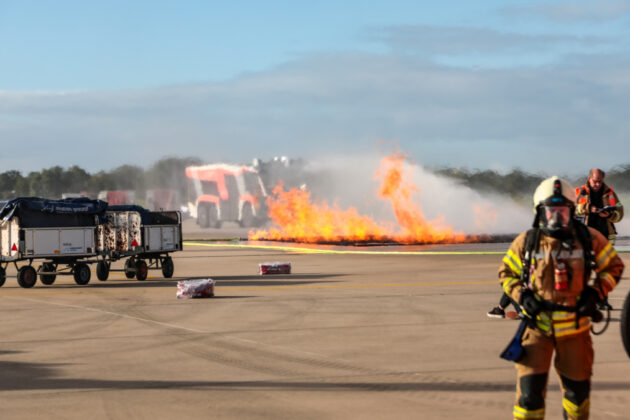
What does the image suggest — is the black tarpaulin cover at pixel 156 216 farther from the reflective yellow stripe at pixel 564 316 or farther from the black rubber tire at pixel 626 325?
the reflective yellow stripe at pixel 564 316

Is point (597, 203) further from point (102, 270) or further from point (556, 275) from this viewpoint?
point (102, 270)

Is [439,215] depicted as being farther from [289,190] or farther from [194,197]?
[194,197]

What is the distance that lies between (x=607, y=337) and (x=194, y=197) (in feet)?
251

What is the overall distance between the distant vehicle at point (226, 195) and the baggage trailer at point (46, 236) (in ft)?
170

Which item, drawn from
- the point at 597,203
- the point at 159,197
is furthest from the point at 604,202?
the point at 159,197

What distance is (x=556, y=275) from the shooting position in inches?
266

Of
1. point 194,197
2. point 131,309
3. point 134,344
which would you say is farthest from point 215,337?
point 194,197

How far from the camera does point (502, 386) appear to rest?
31.2 ft

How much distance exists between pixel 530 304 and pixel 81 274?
773 inches

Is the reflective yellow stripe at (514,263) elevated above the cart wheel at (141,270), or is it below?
above

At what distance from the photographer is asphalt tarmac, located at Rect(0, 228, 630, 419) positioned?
870 cm

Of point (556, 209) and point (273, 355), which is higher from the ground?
point (556, 209)

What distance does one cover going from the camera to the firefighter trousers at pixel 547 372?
6641mm

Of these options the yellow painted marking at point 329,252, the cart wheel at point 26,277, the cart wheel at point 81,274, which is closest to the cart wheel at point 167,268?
the cart wheel at point 81,274
